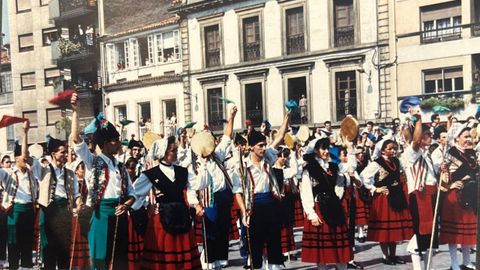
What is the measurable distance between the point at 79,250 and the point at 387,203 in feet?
12.5

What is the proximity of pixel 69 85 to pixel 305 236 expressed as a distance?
9549 mm

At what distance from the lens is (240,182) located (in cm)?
673

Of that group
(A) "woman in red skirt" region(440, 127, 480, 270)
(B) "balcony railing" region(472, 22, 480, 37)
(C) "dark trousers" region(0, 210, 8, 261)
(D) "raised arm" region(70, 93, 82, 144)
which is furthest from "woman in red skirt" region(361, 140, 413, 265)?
(B) "balcony railing" region(472, 22, 480, 37)

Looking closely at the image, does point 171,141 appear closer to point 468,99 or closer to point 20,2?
point 20,2

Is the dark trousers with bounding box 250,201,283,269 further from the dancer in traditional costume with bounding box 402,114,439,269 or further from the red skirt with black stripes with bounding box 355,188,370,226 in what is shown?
the red skirt with black stripes with bounding box 355,188,370,226

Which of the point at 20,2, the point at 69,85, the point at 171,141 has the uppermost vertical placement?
the point at 20,2

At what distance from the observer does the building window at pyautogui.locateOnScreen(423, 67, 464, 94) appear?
581 inches

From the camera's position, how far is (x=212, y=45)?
2198cm

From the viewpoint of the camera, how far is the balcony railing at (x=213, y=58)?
2172 cm

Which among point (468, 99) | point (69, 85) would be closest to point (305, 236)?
point (468, 99)

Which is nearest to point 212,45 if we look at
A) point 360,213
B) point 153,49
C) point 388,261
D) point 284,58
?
point 153,49

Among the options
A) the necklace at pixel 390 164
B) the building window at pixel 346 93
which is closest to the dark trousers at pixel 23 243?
the necklace at pixel 390 164

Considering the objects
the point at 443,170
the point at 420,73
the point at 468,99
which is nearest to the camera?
the point at 443,170

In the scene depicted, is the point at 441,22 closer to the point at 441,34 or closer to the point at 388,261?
the point at 441,34
